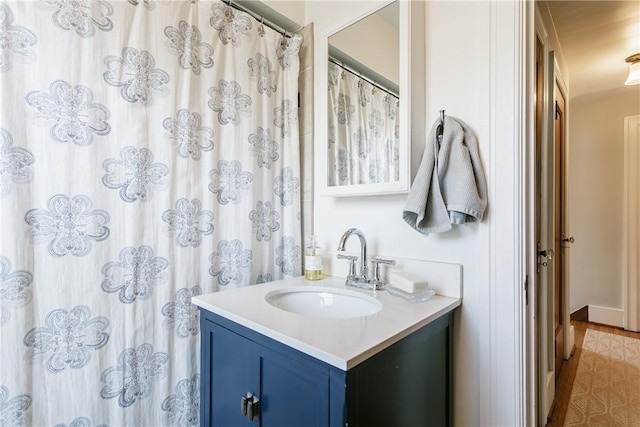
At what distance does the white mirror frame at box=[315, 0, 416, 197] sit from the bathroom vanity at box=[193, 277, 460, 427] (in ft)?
1.27

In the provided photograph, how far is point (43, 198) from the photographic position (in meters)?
0.88

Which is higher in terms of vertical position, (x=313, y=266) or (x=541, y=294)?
(x=313, y=266)

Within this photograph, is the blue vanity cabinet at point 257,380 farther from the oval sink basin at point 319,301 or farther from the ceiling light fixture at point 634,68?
the ceiling light fixture at point 634,68

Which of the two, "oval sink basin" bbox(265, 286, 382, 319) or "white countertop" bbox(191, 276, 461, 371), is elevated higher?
"white countertop" bbox(191, 276, 461, 371)

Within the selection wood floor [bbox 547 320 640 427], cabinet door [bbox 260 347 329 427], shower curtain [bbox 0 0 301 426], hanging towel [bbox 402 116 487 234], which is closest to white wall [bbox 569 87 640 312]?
wood floor [bbox 547 320 640 427]

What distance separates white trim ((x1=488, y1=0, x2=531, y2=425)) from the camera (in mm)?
967

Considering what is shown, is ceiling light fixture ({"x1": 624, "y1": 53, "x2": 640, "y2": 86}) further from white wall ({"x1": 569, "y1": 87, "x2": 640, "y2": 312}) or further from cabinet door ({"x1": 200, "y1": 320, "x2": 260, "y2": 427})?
cabinet door ({"x1": 200, "y1": 320, "x2": 260, "y2": 427})

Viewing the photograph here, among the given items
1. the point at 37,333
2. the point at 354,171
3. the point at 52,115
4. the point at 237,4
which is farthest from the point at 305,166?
the point at 37,333

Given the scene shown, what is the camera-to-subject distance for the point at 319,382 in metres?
0.70

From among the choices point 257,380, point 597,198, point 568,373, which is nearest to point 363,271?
point 257,380

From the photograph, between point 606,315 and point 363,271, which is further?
point 606,315

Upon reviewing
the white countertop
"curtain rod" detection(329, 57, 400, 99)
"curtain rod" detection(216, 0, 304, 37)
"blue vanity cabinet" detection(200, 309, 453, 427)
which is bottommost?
"blue vanity cabinet" detection(200, 309, 453, 427)

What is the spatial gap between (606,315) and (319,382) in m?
3.46

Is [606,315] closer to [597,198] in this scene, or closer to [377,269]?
[597,198]
